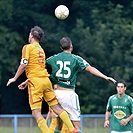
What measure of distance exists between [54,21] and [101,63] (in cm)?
341

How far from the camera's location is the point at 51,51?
2886cm

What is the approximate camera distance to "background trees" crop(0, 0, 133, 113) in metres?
35.6

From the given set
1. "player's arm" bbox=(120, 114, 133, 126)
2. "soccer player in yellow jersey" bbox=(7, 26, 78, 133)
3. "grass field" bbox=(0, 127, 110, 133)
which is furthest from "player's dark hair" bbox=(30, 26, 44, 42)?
"grass field" bbox=(0, 127, 110, 133)

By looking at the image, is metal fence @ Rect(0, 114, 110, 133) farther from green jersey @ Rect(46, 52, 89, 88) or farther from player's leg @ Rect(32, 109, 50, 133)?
player's leg @ Rect(32, 109, 50, 133)

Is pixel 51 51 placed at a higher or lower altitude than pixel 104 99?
higher

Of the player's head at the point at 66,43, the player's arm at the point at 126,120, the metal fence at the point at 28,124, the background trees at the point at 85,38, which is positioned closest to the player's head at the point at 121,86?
the player's arm at the point at 126,120

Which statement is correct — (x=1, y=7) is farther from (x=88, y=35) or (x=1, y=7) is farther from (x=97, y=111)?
(x=97, y=111)

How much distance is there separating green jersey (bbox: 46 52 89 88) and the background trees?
2230cm

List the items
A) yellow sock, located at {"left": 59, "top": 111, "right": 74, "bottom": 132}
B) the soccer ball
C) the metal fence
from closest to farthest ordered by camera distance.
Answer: yellow sock, located at {"left": 59, "top": 111, "right": 74, "bottom": 132} < the soccer ball < the metal fence

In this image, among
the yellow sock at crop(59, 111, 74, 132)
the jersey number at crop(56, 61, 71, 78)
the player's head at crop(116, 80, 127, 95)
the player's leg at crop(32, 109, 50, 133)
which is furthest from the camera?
the player's head at crop(116, 80, 127, 95)

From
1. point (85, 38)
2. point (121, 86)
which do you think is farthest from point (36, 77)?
point (85, 38)

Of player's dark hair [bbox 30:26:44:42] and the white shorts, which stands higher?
player's dark hair [bbox 30:26:44:42]

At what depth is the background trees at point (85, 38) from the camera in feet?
117

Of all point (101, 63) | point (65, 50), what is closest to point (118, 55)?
point (101, 63)
